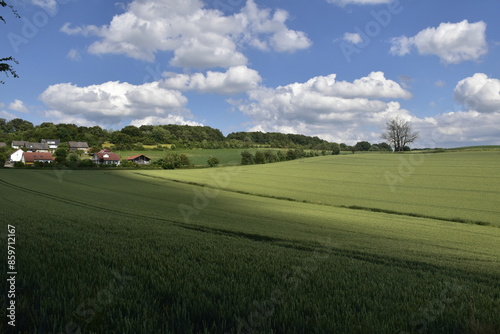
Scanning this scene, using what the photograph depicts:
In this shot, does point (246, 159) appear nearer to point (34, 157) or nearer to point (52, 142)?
point (34, 157)

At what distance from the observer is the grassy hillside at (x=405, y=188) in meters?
34.5

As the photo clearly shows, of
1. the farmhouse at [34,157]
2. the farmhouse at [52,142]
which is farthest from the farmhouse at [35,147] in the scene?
the farmhouse at [34,157]

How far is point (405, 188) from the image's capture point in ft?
159

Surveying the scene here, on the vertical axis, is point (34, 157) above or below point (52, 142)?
below

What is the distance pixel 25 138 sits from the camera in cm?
16062

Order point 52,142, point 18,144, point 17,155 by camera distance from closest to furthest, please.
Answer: point 17,155
point 18,144
point 52,142

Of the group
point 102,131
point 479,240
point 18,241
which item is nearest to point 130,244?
point 18,241

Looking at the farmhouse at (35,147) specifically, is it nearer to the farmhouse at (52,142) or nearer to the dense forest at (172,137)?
the farmhouse at (52,142)

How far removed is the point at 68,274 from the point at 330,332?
3.73 metres

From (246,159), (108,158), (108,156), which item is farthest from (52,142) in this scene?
(246,159)

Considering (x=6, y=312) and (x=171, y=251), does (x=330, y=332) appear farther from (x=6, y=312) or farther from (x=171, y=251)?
(x=171, y=251)

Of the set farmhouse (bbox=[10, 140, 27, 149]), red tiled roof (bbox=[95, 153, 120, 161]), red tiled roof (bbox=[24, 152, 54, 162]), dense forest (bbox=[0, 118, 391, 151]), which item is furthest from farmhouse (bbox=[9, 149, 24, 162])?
red tiled roof (bbox=[95, 153, 120, 161])

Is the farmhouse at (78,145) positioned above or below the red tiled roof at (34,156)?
above

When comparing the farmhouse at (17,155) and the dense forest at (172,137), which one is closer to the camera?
the farmhouse at (17,155)
